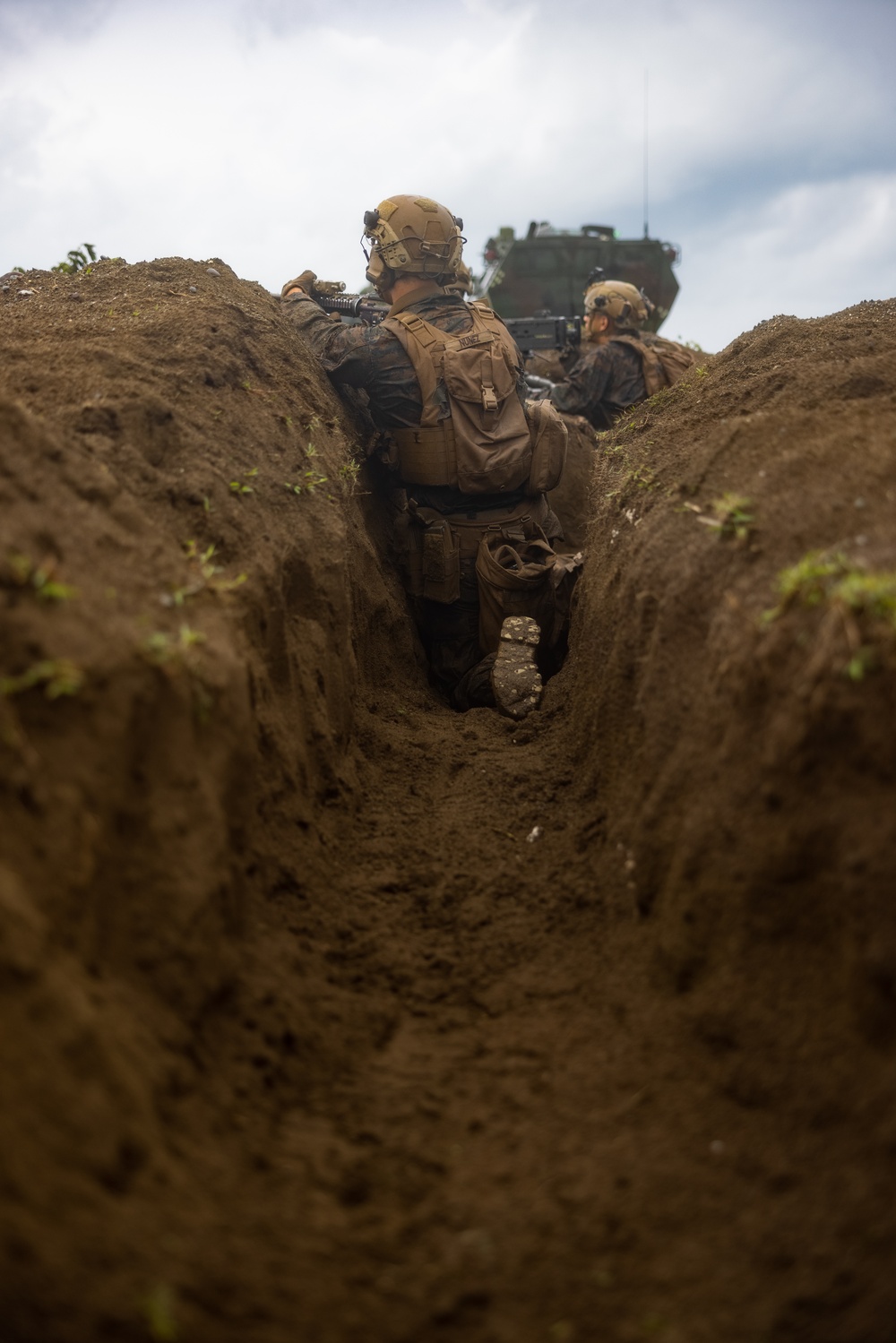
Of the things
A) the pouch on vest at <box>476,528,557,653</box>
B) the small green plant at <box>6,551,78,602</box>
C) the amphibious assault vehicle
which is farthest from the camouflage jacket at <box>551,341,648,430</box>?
the small green plant at <box>6,551,78,602</box>

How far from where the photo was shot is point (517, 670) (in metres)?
5.28

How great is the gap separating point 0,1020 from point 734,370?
4573 mm

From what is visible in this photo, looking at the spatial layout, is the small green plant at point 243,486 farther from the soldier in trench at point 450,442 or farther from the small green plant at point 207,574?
the soldier in trench at point 450,442

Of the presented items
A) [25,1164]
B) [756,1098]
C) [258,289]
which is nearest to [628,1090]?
[756,1098]

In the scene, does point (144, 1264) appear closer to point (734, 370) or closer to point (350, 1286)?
point (350, 1286)

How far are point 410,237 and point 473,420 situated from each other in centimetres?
116

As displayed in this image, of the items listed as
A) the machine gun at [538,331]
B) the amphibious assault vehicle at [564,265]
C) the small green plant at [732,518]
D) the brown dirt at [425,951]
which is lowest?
the brown dirt at [425,951]

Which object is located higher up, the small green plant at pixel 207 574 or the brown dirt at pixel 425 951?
the small green plant at pixel 207 574

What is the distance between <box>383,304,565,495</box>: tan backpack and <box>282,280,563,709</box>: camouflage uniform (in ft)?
0.29

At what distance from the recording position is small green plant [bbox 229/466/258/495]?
3.79 metres

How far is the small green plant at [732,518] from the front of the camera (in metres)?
3.14

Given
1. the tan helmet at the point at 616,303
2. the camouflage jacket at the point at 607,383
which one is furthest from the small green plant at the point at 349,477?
the tan helmet at the point at 616,303

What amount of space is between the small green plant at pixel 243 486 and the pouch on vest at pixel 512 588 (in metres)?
2.36

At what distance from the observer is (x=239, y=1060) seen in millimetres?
2279
